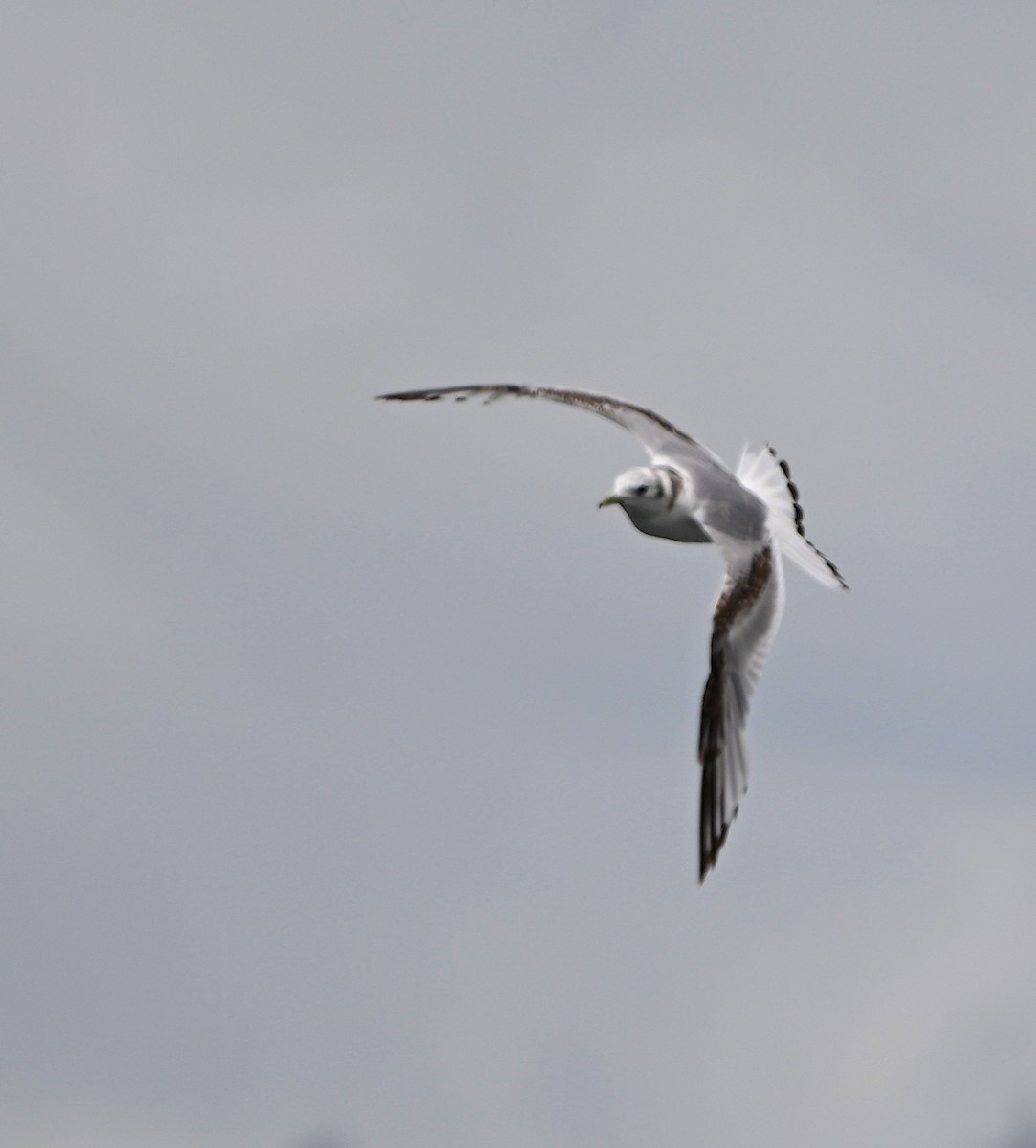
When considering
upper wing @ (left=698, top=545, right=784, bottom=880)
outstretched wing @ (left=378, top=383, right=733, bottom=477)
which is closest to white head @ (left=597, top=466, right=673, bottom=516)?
upper wing @ (left=698, top=545, right=784, bottom=880)

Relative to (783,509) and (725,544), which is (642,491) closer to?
(725,544)

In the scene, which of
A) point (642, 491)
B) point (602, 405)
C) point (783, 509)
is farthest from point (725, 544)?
point (602, 405)

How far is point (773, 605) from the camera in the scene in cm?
2677

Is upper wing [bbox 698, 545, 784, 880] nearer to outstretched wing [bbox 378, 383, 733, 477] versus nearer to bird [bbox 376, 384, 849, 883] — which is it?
bird [bbox 376, 384, 849, 883]

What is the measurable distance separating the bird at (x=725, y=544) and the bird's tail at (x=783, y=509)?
0.5 inches

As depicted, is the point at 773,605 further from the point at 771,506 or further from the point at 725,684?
the point at 771,506

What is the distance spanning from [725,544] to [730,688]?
1757mm

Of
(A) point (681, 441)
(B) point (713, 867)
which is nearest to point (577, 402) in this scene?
(A) point (681, 441)

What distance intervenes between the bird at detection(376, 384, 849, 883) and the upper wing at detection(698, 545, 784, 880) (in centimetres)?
1

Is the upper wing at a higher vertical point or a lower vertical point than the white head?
lower

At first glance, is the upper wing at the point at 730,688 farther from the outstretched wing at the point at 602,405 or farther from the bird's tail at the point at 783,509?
the outstretched wing at the point at 602,405

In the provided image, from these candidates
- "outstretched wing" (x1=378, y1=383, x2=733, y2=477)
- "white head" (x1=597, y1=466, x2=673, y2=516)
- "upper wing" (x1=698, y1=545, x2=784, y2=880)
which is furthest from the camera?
"outstretched wing" (x1=378, y1=383, x2=733, y2=477)

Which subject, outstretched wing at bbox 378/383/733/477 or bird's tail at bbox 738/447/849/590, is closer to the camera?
bird's tail at bbox 738/447/849/590

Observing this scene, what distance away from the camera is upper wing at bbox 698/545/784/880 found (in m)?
25.4
